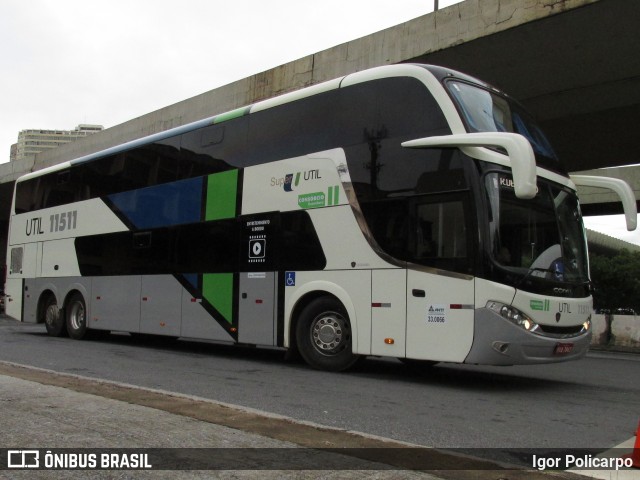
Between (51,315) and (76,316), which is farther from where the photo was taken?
(51,315)

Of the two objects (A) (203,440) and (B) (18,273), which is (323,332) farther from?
(B) (18,273)

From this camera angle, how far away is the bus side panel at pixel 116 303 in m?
12.6

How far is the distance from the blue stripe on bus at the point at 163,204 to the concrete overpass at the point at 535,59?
5.97 meters

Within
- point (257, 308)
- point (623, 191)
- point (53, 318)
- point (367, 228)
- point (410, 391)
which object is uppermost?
point (623, 191)

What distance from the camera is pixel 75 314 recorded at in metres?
14.7

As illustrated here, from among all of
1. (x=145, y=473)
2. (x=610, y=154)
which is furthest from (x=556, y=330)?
(x=610, y=154)

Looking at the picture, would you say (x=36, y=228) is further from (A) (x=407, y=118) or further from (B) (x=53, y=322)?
(A) (x=407, y=118)

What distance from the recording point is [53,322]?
15.2 meters

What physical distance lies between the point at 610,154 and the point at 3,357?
19.0 meters

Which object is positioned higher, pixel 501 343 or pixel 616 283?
pixel 616 283

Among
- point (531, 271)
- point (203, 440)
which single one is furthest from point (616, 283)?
point (203, 440)

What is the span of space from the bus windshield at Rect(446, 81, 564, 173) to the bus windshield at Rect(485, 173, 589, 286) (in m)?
0.62

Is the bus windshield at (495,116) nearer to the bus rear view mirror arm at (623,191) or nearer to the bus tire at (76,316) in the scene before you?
the bus rear view mirror arm at (623,191)

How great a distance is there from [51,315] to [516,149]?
41.4 ft
